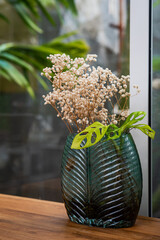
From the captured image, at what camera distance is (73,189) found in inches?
30.7

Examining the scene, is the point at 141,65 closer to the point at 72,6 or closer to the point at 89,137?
the point at 89,137

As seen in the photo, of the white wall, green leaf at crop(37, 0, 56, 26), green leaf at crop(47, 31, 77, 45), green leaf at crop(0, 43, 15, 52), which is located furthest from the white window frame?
green leaf at crop(0, 43, 15, 52)

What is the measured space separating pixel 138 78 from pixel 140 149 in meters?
0.23

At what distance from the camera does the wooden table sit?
695 millimetres

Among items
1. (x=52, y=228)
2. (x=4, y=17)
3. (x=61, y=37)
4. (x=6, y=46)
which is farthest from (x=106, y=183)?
(x=4, y=17)

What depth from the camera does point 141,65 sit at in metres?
0.95

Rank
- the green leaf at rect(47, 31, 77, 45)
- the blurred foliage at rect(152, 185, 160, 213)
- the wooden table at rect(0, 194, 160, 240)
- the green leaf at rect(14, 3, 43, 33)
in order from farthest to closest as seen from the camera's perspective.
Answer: the green leaf at rect(14, 3, 43, 33)
the green leaf at rect(47, 31, 77, 45)
the blurred foliage at rect(152, 185, 160, 213)
the wooden table at rect(0, 194, 160, 240)

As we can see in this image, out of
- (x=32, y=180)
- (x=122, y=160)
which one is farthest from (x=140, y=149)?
(x=32, y=180)

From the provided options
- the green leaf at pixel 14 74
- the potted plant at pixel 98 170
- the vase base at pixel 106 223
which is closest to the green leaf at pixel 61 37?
the green leaf at pixel 14 74

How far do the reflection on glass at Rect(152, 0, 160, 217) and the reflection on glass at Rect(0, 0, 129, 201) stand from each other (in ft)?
1.41

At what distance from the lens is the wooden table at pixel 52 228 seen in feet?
Result: 2.28

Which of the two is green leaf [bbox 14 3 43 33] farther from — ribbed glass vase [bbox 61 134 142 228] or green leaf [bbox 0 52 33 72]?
ribbed glass vase [bbox 61 134 142 228]

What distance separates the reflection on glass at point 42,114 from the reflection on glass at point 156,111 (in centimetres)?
43

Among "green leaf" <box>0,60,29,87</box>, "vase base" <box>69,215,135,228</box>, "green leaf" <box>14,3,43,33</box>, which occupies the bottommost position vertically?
"vase base" <box>69,215,135,228</box>
